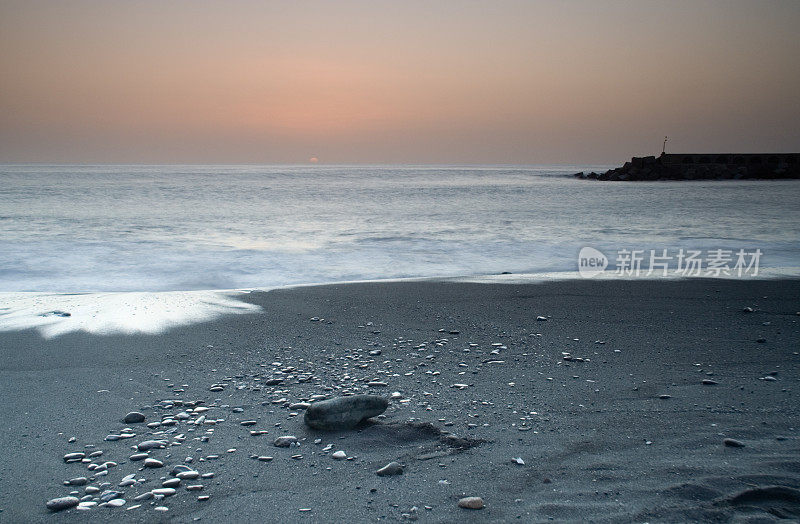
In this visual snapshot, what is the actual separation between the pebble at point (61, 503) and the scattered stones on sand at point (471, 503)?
140 centimetres

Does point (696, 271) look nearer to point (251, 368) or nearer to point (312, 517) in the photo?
point (251, 368)

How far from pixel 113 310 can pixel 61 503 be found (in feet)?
11.3

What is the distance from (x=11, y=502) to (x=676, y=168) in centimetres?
5316

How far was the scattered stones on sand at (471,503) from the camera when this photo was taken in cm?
197

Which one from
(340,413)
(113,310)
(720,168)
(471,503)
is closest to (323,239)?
(113,310)

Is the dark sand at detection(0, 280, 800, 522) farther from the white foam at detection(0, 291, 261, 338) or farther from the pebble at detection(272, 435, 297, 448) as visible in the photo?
the white foam at detection(0, 291, 261, 338)

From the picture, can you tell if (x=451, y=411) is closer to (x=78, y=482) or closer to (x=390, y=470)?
(x=390, y=470)

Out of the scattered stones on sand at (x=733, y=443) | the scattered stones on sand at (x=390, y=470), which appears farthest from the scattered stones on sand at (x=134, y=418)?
the scattered stones on sand at (x=733, y=443)

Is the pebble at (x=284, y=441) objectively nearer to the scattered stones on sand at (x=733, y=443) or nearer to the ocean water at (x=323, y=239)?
the scattered stones on sand at (x=733, y=443)

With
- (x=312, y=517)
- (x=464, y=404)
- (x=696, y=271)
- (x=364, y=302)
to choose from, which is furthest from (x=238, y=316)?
(x=696, y=271)

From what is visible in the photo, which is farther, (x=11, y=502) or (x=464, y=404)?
(x=464, y=404)

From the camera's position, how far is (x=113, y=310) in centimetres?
514

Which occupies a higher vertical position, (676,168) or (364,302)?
(676,168)

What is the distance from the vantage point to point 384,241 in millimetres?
12477
